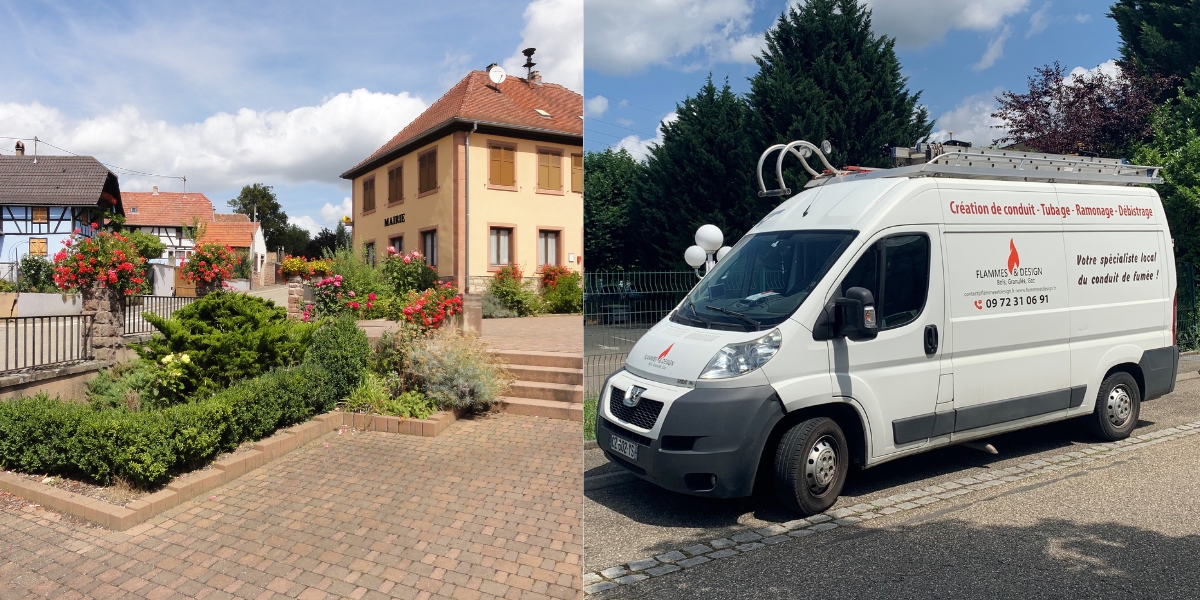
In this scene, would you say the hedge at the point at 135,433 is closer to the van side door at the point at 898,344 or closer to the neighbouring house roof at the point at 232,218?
the van side door at the point at 898,344

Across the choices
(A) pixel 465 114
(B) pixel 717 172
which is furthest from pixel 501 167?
(B) pixel 717 172

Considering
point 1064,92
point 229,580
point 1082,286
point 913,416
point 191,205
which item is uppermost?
point 1064,92

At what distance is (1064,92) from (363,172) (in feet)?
48.3

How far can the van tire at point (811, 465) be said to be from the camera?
401cm

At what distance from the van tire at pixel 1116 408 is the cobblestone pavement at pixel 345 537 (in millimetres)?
3911

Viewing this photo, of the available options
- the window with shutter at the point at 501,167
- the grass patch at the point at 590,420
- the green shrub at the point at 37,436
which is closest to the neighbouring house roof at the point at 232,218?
the window with shutter at the point at 501,167

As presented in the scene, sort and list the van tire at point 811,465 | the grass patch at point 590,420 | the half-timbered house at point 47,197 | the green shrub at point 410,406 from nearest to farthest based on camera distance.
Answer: the van tire at point 811,465 → the grass patch at point 590,420 → the green shrub at point 410,406 → the half-timbered house at point 47,197

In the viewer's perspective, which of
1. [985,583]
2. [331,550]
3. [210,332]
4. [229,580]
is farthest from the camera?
[210,332]

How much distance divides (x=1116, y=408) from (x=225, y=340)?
25.1 ft

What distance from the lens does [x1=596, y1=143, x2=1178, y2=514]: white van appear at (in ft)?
12.7

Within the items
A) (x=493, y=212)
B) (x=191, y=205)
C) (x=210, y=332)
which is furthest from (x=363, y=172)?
(x=210, y=332)

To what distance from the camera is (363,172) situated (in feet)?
61.3

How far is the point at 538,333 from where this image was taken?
35.5ft

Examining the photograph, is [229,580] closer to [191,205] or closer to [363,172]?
[191,205]
